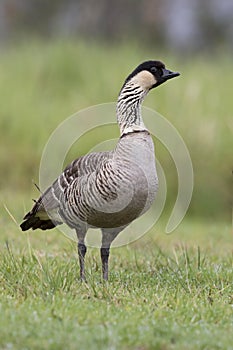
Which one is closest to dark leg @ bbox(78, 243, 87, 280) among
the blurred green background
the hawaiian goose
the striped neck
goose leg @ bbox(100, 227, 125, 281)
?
the hawaiian goose

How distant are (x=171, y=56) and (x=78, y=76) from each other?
2.19 m

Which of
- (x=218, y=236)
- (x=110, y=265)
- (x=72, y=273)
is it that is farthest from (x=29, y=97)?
(x=72, y=273)

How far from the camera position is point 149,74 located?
689cm

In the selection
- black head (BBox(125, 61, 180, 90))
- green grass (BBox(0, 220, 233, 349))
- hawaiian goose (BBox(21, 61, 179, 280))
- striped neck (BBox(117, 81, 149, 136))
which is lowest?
green grass (BBox(0, 220, 233, 349))

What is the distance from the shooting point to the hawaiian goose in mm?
6301

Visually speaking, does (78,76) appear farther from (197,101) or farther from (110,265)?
(110,265)

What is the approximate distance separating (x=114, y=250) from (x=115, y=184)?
7.95ft

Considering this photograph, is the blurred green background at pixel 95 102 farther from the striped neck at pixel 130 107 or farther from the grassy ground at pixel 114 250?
the striped neck at pixel 130 107

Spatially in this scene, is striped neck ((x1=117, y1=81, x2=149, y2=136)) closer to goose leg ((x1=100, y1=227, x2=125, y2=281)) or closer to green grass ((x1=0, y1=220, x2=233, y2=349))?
goose leg ((x1=100, y1=227, x2=125, y2=281))

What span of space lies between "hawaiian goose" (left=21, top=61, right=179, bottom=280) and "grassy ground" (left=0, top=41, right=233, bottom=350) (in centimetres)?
42

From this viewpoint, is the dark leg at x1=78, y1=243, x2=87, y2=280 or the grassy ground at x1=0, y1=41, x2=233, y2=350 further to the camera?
the dark leg at x1=78, y1=243, x2=87, y2=280

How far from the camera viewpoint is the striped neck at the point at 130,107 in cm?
682

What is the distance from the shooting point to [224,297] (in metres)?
6.12

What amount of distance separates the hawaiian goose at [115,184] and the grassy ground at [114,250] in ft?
1.37
